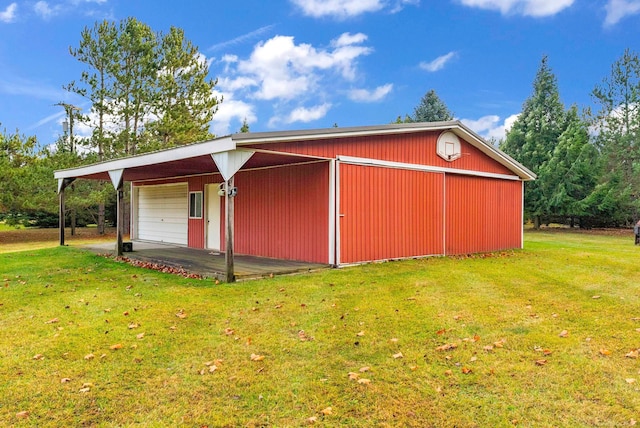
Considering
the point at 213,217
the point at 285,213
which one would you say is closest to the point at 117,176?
the point at 213,217

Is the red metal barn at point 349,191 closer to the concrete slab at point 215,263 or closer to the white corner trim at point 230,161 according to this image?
the white corner trim at point 230,161

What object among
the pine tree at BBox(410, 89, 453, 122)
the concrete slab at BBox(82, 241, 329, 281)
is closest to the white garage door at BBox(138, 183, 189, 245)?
the concrete slab at BBox(82, 241, 329, 281)

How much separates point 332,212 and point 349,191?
595 millimetres

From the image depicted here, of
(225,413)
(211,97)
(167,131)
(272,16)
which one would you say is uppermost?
(272,16)

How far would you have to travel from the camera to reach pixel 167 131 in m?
18.5

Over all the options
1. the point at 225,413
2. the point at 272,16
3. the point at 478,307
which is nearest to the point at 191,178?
the point at 272,16

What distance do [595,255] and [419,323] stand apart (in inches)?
344

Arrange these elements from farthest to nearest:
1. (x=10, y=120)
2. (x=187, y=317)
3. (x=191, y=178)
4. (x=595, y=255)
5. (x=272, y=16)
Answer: (x=10, y=120)
(x=272, y=16)
(x=191, y=178)
(x=595, y=255)
(x=187, y=317)

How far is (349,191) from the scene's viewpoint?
28.3 ft

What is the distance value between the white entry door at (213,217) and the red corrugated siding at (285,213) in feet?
3.13

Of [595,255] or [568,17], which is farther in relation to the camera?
[568,17]

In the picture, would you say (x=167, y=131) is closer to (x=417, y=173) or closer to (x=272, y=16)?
(x=272, y=16)

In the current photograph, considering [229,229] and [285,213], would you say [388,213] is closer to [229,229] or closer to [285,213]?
[285,213]

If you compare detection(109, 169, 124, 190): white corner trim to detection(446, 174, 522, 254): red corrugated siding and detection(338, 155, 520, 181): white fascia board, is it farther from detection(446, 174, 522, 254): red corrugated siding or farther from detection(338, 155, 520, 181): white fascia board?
detection(446, 174, 522, 254): red corrugated siding
